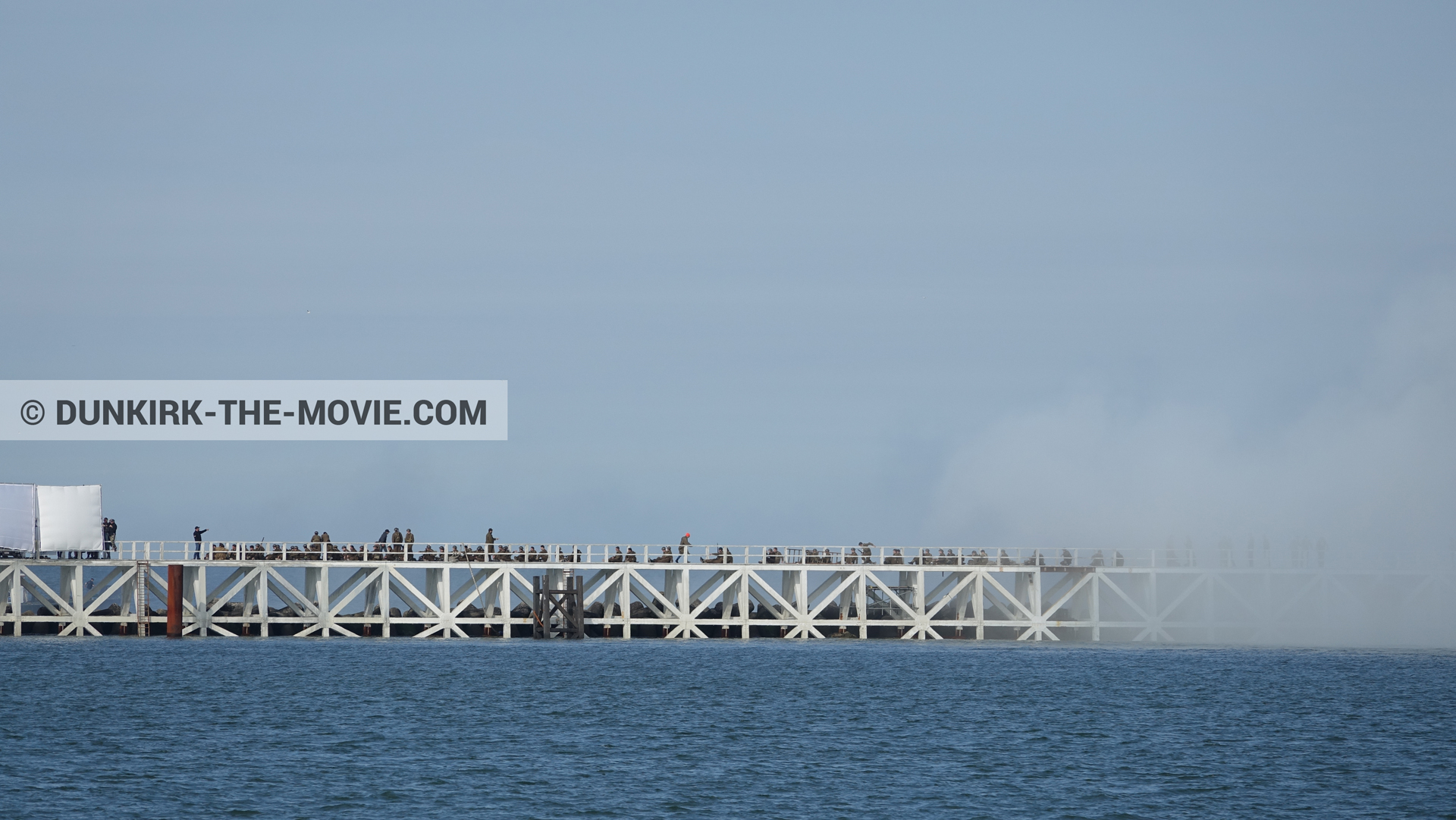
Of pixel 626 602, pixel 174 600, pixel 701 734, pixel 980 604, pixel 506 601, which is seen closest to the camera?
pixel 701 734

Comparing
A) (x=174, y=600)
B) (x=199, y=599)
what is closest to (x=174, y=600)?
(x=174, y=600)

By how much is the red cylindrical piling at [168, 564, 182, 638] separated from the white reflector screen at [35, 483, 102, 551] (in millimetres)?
4491

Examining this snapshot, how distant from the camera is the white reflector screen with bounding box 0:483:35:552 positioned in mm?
76938

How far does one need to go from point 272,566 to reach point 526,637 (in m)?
13.4

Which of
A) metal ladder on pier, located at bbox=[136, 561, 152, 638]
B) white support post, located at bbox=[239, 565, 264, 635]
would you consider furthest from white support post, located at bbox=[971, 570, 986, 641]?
metal ladder on pier, located at bbox=[136, 561, 152, 638]

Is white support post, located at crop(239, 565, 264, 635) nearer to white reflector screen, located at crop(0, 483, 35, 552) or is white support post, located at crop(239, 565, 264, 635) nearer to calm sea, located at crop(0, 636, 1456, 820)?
calm sea, located at crop(0, 636, 1456, 820)

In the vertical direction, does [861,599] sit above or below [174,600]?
below

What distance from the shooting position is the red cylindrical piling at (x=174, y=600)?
75.7 m

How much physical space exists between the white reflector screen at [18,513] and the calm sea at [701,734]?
487 cm

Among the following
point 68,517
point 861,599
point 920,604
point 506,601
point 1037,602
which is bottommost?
point 1037,602

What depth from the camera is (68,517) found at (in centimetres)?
7731

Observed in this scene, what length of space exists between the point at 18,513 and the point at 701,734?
134ft

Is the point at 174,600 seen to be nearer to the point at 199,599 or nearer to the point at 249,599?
the point at 199,599

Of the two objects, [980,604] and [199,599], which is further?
[980,604]
